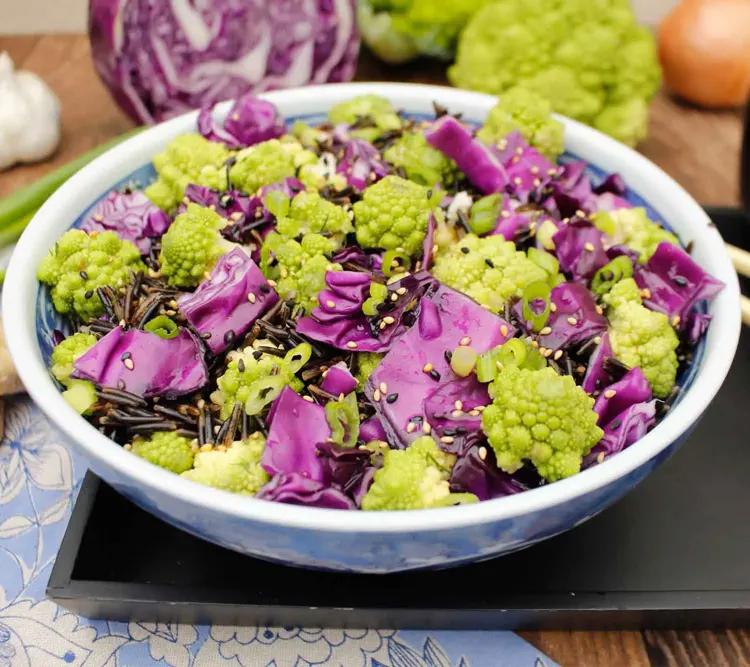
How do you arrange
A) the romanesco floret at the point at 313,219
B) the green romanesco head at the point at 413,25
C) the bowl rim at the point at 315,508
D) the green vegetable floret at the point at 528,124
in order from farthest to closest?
the green romanesco head at the point at 413,25 → the green vegetable floret at the point at 528,124 → the romanesco floret at the point at 313,219 → the bowl rim at the point at 315,508

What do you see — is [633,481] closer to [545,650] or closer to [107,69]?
[545,650]

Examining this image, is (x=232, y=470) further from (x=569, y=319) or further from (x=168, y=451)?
(x=569, y=319)

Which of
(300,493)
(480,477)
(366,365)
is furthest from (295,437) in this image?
(480,477)

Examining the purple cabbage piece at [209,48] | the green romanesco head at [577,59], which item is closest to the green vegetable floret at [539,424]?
the green romanesco head at [577,59]

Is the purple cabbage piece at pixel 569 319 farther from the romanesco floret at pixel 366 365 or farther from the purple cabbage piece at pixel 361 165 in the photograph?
the purple cabbage piece at pixel 361 165

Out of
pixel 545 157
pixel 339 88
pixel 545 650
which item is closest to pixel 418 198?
→ pixel 545 157

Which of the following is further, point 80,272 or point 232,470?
point 80,272

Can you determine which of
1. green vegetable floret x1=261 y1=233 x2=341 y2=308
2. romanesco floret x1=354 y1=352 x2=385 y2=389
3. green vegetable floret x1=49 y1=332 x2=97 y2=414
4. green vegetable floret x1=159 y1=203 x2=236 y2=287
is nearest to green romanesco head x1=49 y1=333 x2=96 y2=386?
green vegetable floret x1=49 y1=332 x2=97 y2=414
